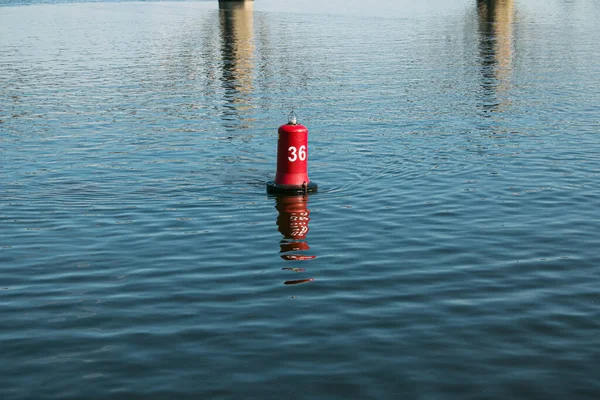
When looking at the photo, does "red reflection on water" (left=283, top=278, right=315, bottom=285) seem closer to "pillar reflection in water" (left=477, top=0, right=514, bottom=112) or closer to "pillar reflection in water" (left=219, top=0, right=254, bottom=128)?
"pillar reflection in water" (left=219, top=0, right=254, bottom=128)

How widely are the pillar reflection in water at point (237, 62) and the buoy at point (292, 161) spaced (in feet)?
26.7

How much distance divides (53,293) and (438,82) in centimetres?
2421

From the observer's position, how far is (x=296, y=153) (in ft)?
49.7

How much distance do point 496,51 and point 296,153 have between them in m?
31.5

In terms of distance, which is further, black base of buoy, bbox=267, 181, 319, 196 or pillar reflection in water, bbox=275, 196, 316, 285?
black base of buoy, bbox=267, 181, 319, 196

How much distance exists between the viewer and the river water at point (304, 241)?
26.7ft

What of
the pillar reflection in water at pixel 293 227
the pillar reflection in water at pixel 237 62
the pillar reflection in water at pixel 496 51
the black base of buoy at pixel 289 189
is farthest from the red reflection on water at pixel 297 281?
the pillar reflection in water at pixel 496 51

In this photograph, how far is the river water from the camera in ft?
26.7

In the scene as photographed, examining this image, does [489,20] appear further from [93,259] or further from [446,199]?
[93,259]

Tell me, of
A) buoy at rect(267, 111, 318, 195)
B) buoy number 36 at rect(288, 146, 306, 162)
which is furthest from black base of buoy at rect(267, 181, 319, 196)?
buoy number 36 at rect(288, 146, 306, 162)

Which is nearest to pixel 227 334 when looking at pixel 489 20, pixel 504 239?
pixel 504 239

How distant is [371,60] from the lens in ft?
131

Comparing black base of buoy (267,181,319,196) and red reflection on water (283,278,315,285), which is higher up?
black base of buoy (267,181,319,196)

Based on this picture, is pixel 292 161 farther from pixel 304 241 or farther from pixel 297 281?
pixel 297 281
